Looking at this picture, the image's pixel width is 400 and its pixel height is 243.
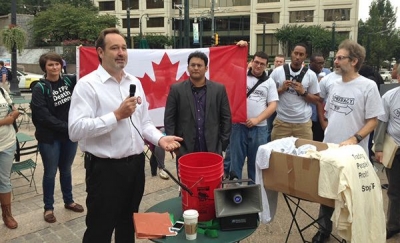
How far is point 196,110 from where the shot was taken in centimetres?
336

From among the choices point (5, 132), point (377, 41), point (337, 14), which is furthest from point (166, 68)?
point (337, 14)

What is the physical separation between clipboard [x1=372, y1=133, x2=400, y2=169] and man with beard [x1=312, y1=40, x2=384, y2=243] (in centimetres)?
25

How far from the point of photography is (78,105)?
2275mm

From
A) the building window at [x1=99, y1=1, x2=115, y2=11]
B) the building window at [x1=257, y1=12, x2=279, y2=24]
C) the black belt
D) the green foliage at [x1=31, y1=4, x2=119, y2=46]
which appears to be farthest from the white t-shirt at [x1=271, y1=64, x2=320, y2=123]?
the building window at [x1=99, y1=1, x2=115, y2=11]

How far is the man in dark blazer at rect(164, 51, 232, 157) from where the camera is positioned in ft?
11.0

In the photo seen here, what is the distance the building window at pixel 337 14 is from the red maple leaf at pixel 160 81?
172 ft

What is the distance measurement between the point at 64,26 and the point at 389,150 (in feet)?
134

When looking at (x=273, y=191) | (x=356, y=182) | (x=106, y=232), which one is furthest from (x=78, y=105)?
(x=356, y=182)

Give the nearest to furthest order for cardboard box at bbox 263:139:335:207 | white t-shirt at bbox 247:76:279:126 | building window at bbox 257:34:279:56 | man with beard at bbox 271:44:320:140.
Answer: cardboard box at bbox 263:139:335:207 < white t-shirt at bbox 247:76:279:126 < man with beard at bbox 271:44:320:140 < building window at bbox 257:34:279:56

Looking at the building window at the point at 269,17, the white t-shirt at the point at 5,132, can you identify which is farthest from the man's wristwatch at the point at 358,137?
the building window at the point at 269,17

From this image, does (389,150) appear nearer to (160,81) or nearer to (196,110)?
(196,110)

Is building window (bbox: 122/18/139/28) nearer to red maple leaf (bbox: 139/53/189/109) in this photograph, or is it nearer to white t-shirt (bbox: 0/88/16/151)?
red maple leaf (bbox: 139/53/189/109)

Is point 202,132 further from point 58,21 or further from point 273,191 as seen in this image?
point 58,21

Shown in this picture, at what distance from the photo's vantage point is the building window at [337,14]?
50938 mm
